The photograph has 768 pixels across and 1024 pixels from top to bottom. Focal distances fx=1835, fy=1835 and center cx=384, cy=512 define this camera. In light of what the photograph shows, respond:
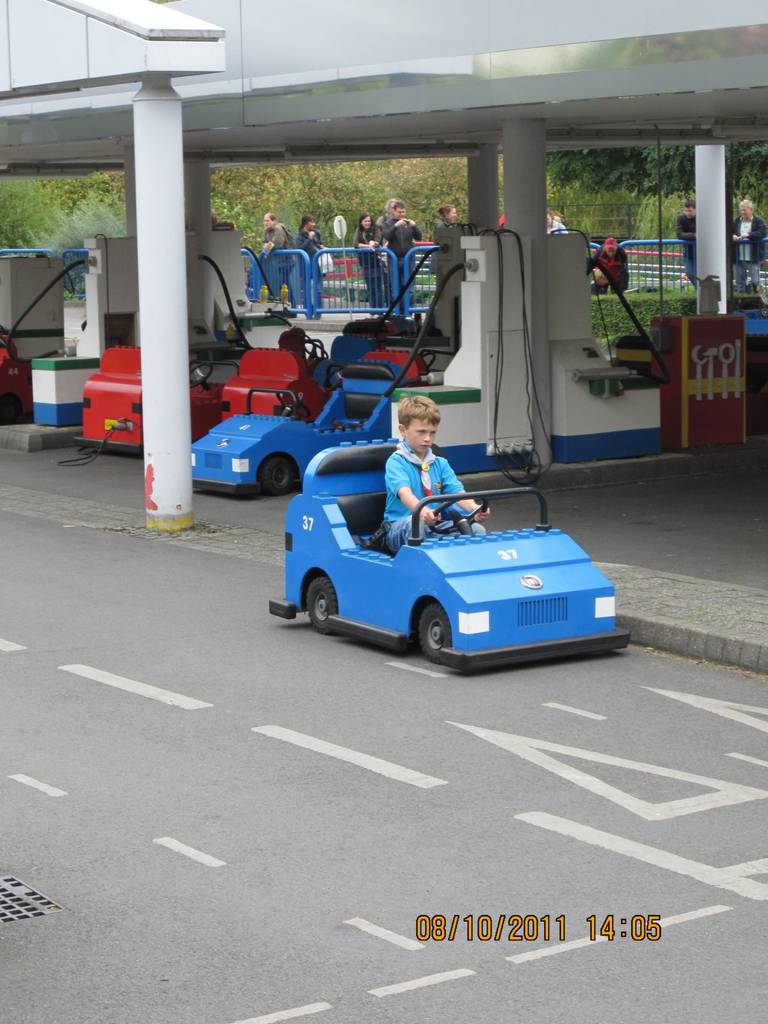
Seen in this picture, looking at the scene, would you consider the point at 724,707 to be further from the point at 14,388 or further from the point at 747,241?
the point at 747,241

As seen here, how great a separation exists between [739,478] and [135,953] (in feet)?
38.5

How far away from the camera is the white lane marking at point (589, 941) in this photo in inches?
205

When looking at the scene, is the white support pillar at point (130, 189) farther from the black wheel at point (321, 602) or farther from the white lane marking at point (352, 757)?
the white lane marking at point (352, 757)

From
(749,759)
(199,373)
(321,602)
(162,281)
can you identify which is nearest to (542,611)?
(321,602)

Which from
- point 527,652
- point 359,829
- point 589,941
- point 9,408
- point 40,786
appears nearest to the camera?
point 589,941

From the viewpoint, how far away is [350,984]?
5039 mm

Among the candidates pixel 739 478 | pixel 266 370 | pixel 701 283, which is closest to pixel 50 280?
pixel 266 370

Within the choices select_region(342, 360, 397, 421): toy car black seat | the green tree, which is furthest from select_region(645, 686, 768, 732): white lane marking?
the green tree

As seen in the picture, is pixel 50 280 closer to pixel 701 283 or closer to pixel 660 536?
pixel 701 283

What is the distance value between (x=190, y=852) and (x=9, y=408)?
15.2 meters

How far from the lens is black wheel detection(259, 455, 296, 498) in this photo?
15.2m

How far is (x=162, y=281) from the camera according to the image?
1304 centimetres

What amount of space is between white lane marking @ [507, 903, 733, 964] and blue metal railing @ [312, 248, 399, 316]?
28459mm
